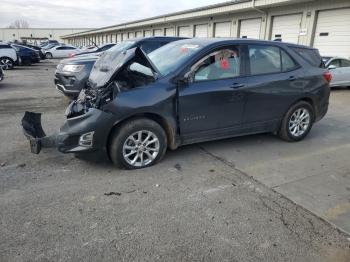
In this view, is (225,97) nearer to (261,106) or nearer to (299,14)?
(261,106)

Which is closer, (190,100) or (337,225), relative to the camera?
(337,225)

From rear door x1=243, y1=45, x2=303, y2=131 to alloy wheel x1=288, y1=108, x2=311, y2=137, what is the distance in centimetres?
29

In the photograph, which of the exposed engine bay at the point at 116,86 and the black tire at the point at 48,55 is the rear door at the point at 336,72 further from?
the black tire at the point at 48,55

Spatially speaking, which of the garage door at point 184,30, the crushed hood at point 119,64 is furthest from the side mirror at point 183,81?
the garage door at point 184,30

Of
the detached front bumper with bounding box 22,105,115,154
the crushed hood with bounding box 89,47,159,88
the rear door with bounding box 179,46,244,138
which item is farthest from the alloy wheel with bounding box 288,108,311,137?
the detached front bumper with bounding box 22,105,115,154

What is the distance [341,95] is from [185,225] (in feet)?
33.9

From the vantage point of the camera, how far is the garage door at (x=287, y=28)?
1755cm

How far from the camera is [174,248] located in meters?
2.85

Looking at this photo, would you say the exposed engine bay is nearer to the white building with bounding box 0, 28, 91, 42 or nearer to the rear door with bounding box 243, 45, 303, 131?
the rear door with bounding box 243, 45, 303, 131

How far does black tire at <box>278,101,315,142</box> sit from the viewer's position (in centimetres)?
562

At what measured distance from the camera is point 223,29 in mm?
23422

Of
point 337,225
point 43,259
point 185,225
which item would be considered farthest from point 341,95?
point 43,259

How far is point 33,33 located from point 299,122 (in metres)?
114

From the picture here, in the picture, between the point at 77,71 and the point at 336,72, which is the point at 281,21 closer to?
the point at 336,72
